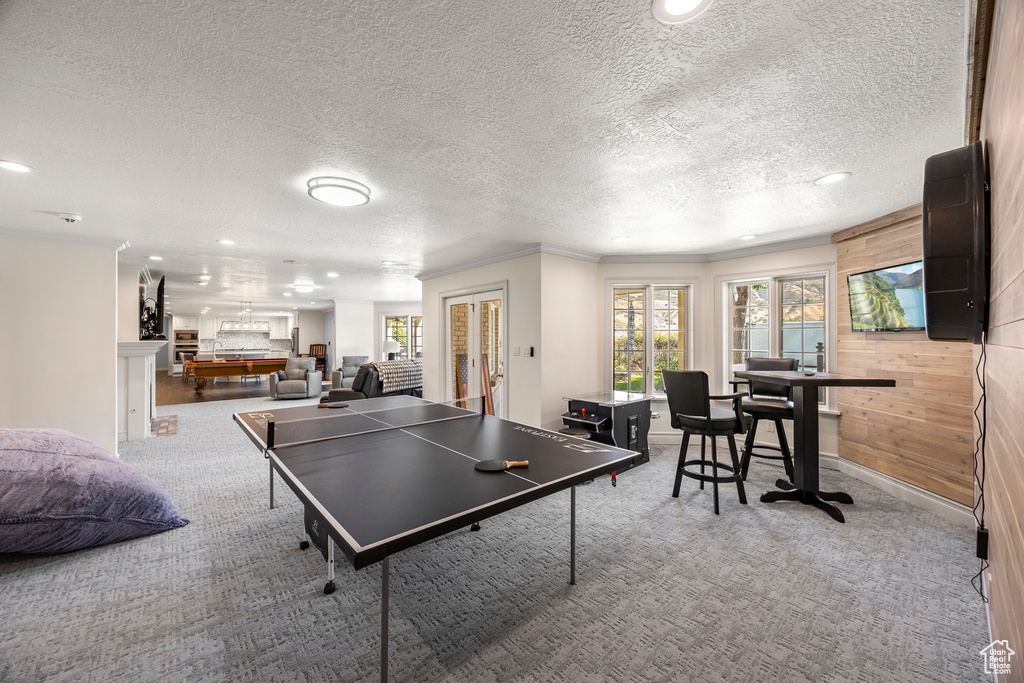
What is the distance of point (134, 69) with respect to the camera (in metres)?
1.55

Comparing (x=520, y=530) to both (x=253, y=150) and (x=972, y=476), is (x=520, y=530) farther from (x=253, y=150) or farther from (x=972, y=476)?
(x=972, y=476)

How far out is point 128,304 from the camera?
5.90 metres

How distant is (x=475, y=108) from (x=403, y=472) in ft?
5.59

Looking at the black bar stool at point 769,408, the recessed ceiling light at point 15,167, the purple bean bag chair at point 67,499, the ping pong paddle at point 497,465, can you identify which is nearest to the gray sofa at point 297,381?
the purple bean bag chair at point 67,499

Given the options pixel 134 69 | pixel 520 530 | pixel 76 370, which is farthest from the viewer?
pixel 76 370

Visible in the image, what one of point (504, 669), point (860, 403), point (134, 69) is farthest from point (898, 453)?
point (134, 69)

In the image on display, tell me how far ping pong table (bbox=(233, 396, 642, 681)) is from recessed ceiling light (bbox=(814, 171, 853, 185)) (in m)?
2.29

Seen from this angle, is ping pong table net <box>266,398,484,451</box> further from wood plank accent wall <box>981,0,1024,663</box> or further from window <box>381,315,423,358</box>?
window <box>381,315,423,358</box>

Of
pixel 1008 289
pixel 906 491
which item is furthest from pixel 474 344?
pixel 1008 289

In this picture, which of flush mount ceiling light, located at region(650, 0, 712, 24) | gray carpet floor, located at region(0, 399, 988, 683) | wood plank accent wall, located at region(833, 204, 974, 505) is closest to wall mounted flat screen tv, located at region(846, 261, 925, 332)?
wood plank accent wall, located at region(833, 204, 974, 505)

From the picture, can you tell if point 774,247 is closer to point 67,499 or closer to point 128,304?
point 67,499

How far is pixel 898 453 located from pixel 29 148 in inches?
253

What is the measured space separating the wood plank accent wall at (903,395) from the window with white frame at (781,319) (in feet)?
1.18

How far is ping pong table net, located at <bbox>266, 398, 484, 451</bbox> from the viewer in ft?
7.89
